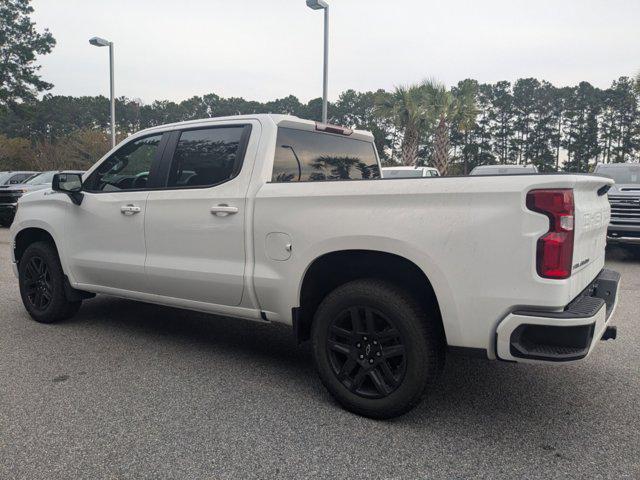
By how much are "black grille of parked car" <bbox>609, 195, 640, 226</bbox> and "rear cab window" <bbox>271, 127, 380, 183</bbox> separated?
6473mm

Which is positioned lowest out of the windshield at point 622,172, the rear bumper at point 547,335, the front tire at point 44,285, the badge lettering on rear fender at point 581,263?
the front tire at point 44,285

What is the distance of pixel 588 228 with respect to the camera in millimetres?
2939

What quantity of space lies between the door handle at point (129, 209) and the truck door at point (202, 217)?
5.3 inches

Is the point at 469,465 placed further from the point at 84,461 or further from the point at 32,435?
the point at 32,435

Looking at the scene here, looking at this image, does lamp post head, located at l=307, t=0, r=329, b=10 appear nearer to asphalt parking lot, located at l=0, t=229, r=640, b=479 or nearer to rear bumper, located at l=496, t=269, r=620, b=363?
asphalt parking lot, located at l=0, t=229, r=640, b=479

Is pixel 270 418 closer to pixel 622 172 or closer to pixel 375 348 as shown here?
pixel 375 348

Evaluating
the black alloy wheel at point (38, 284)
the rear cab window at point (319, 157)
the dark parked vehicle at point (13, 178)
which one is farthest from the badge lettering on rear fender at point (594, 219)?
the dark parked vehicle at point (13, 178)

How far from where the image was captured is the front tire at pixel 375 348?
2936 millimetres

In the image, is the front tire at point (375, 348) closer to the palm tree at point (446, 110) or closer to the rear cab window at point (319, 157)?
the rear cab window at point (319, 157)

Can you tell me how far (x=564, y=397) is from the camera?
137 inches

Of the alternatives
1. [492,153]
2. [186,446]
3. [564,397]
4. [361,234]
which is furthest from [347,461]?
[492,153]

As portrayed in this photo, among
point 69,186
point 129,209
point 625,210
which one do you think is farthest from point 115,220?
point 625,210

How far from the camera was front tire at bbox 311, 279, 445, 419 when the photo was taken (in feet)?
9.63

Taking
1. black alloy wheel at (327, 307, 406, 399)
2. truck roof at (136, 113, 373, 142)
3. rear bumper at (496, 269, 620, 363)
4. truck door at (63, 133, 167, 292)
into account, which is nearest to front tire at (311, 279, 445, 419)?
black alloy wheel at (327, 307, 406, 399)
